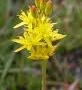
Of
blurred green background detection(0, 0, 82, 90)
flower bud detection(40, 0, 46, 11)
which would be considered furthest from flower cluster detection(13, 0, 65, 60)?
blurred green background detection(0, 0, 82, 90)

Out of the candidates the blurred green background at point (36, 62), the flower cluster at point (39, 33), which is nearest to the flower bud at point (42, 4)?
the flower cluster at point (39, 33)

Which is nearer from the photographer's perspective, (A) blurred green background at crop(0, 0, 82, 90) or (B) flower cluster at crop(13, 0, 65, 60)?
(B) flower cluster at crop(13, 0, 65, 60)

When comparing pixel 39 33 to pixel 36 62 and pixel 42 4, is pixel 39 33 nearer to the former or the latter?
pixel 42 4

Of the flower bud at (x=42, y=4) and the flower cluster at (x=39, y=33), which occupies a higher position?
the flower bud at (x=42, y=4)

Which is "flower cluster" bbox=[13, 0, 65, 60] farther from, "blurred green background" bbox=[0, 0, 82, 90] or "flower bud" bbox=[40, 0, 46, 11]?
"blurred green background" bbox=[0, 0, 82, 90]

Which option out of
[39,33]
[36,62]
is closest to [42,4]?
[39,33]

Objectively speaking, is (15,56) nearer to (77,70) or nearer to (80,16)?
(77,70)

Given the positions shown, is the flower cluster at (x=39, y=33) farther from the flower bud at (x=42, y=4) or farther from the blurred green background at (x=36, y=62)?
the blurred green background at (x=36, y=62)

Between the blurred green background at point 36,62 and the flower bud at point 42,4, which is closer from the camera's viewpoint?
the flower bud at point 42,4
